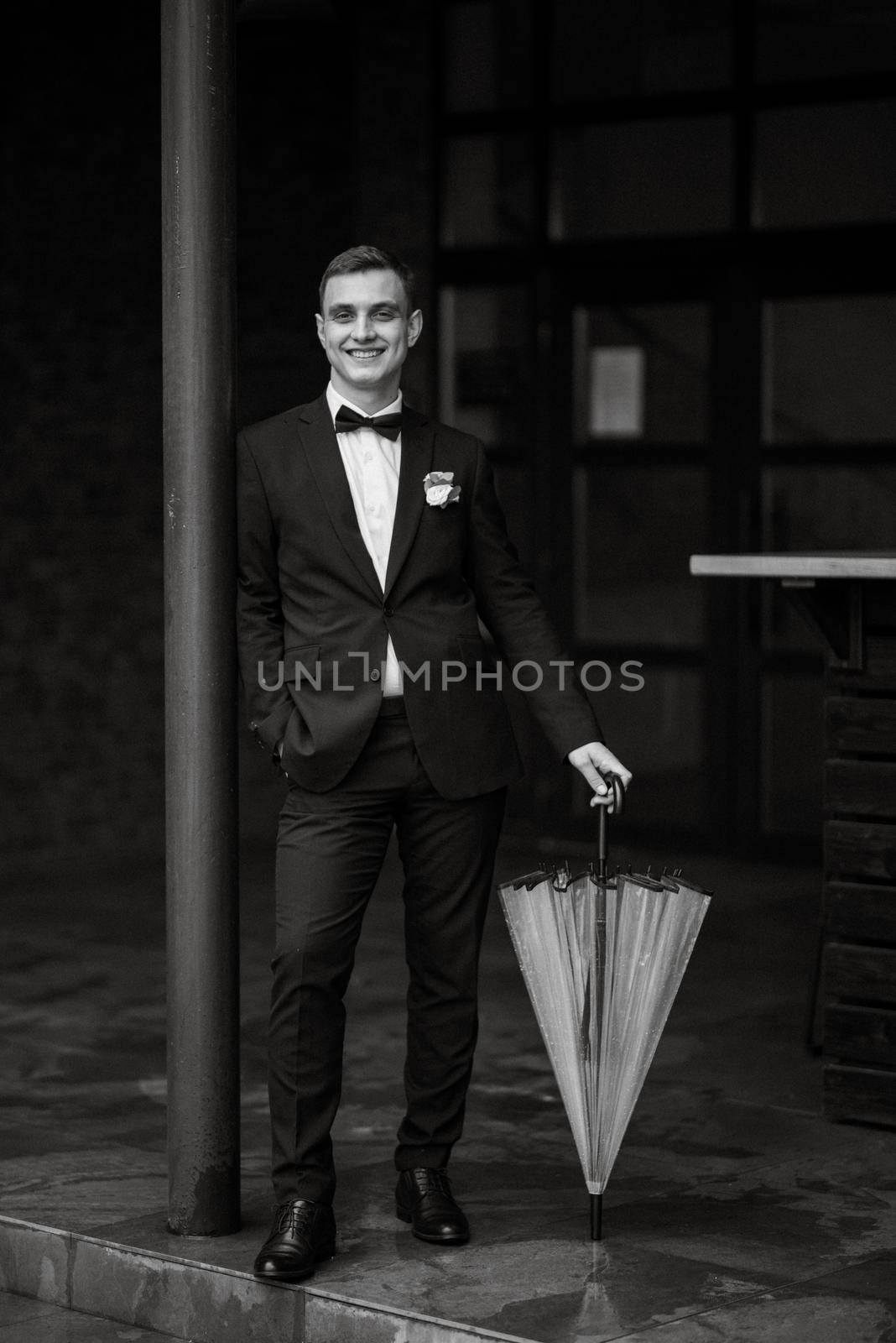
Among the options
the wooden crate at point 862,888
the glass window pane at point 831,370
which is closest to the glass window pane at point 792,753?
the glass window pane at point 831,370

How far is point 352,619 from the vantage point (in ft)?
13.5

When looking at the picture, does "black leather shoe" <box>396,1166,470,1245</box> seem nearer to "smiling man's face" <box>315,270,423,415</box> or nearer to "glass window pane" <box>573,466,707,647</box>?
"smiling man's face" <box>315,270,423,415</box>

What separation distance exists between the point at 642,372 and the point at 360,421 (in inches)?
190

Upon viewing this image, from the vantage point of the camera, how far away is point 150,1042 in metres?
5.91

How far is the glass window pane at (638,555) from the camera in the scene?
28.7 feet

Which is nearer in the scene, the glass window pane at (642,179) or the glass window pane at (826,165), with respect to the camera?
the glass window pane at (826,165)

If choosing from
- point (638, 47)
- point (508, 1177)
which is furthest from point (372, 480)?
point (638, 47)

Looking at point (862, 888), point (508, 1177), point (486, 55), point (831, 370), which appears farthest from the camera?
point (486, 55)

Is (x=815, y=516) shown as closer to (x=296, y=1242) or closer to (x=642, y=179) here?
(x=642, y=179)

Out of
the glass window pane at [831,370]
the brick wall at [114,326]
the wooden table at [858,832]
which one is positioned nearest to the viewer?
the wooden table at [858,832]

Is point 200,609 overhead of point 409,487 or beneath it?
beneath

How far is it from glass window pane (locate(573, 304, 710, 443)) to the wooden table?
3.65m

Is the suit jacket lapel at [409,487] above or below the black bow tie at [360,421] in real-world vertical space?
below

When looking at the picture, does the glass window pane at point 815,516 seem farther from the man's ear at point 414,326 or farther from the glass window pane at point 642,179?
the man's ear at point 414,326
